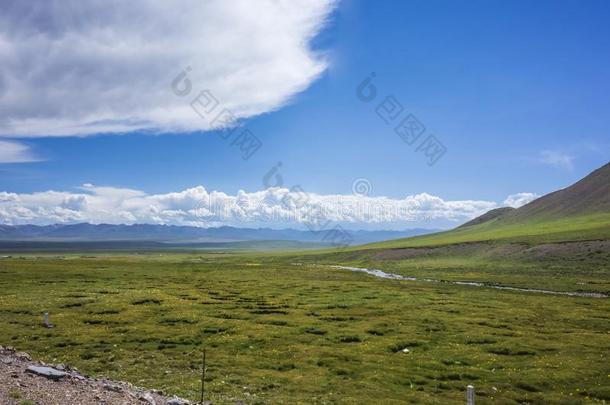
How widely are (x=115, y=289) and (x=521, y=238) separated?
5464 inches

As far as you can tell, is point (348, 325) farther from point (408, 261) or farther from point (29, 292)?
point (408, 261)

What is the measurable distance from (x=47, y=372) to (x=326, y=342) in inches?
855

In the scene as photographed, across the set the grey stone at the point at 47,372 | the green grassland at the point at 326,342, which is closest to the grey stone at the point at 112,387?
the grey stone at the point at 47,372

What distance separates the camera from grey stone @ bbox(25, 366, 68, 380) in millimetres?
21641

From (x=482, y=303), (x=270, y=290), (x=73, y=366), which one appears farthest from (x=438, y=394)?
(x=270, y=290)

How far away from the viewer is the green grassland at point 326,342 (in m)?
25.4

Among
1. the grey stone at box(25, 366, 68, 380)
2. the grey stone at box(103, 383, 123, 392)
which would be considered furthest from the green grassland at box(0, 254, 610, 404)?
the grey stone at box(25, 366, 68, 380)

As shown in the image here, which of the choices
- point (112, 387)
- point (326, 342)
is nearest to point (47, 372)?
point (112, 387)

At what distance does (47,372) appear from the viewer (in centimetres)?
2175

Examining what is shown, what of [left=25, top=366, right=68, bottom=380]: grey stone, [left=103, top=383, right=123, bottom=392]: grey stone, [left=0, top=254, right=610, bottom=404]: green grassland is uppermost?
[left=25, top=366, right=68, bottom=380]: grey stone

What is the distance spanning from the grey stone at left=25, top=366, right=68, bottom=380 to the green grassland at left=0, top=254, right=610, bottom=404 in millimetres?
4464

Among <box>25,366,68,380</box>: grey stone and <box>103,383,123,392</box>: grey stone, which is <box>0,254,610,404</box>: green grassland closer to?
<box>103,383,123,392</box>: grey stone

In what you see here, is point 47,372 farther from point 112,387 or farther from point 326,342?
point 326,342

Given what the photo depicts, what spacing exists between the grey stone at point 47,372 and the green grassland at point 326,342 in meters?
4.46
